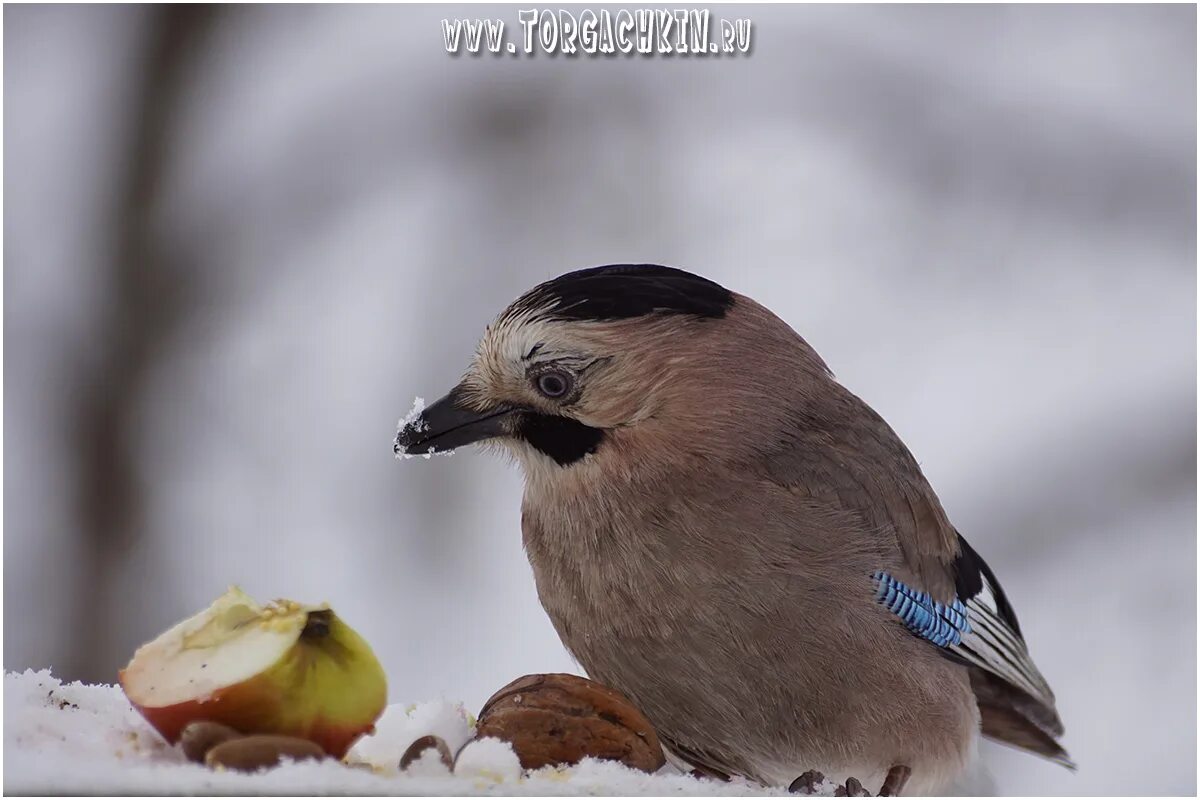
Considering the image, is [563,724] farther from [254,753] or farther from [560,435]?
[560,435]

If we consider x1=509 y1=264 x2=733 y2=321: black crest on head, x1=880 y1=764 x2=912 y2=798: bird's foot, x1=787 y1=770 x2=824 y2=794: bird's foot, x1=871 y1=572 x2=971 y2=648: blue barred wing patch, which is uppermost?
x1=509 y1=264 x2=733 y2=321: black crest on head

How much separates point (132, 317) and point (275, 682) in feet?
8.85

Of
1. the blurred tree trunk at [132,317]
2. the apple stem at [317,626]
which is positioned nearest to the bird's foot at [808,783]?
the apple stem at [317,626]

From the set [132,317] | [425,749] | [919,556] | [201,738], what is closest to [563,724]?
[425,749]

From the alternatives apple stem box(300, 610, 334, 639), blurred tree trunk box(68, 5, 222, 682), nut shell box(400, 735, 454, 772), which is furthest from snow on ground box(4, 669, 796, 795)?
blurred tree trunk box(68, 5, 222, 682)

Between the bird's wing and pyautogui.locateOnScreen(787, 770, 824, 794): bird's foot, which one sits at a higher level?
the bird's wing

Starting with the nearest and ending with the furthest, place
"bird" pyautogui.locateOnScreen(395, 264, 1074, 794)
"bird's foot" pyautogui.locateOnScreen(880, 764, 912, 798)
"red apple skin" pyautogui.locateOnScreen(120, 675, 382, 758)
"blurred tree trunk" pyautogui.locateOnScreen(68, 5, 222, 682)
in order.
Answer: "red apple skin" pyautogui.locateOnScreen(120, 675, 382, 758), "bird" pyautogui.locateOnScreen(395, 264, 1074, 794), "bird's foot" pyautogui.locateOnScreen(880, 764, 912, 798), "blurred tree trunk" pyautogui.locateOnScreen(68, 5, 222, 682)

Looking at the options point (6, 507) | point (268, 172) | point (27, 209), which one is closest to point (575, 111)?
point (268, 172)

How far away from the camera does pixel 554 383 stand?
6.32 feet

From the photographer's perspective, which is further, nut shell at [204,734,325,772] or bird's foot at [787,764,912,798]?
bird's foot at [787,764,912,798]

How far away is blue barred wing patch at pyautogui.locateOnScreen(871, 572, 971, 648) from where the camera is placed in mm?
2020

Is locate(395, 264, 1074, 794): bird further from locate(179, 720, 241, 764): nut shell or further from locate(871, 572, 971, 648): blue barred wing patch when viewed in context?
locate(179, 720, 241, 764): nut shell

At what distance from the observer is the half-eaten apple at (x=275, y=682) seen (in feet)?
4.96

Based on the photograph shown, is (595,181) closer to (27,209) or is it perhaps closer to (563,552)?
(27,209)
